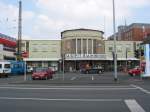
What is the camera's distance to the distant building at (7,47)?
86.1m

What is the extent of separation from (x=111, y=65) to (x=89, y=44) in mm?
8234

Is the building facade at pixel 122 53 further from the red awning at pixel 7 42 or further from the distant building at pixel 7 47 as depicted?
the distant building at pixel 7 47

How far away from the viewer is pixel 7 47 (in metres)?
92.6

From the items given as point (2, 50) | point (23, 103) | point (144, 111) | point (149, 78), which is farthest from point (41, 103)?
point (2, 50)

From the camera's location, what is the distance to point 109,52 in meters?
111

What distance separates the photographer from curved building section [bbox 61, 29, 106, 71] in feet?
342

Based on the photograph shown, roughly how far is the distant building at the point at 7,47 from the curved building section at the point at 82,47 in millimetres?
14962

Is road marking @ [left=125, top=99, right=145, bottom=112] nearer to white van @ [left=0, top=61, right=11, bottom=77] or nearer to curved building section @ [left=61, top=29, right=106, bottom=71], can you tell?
white van @ [left=0, top=61, right=11, bottom=77]

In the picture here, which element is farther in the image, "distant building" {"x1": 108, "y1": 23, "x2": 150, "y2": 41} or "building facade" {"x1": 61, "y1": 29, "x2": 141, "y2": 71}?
"distant building" {"x1": 108, "y1": 23, "x2": 150, "y2": 41}

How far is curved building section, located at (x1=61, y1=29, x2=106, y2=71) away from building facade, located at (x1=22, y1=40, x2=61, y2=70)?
112 inches

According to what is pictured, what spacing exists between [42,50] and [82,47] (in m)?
12.0

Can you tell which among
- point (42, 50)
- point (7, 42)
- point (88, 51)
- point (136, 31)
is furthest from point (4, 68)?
point (136, 31)

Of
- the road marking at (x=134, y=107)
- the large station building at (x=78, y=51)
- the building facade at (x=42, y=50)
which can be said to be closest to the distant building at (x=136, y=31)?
the large station building at (x=78, y=51)

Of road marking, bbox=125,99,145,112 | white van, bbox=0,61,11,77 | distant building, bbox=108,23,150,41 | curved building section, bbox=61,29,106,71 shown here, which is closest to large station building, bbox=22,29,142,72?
curved building section, bbox=61,29,106,71
